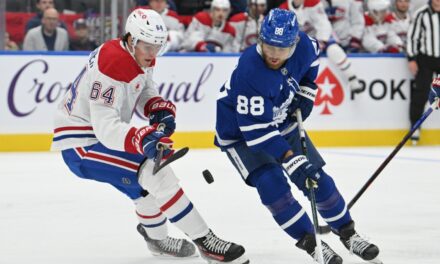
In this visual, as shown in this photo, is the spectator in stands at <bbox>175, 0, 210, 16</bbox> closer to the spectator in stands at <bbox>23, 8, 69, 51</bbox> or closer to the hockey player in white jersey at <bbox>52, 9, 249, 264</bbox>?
the spectator in stands at <bbox>23, 8, 69, 51</bbox>

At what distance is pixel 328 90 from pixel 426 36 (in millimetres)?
1075

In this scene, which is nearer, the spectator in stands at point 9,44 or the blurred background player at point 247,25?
the spectator in stands at point 9,44

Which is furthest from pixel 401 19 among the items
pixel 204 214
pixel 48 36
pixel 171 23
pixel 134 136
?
pixel 134 136

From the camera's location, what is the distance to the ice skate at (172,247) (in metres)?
4.16

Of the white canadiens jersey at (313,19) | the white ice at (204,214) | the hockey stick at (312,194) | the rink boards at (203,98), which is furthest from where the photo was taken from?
the white canadiens jersey at (313,19)

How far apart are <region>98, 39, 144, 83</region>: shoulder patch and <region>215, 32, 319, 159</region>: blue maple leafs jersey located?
38 centimetres

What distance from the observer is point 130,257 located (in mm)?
4125

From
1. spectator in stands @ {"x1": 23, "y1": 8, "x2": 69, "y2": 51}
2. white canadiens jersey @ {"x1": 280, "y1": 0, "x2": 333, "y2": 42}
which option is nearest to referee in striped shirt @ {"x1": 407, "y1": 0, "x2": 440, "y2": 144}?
white canadiens jersey @ {"x1": 280, "y1": 0, "x2": 333, "y2": 42}

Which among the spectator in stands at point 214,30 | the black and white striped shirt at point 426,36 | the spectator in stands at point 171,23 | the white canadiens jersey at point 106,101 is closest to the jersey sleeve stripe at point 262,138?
the white canadiens jersey at point 106,101

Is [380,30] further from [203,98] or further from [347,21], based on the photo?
[203,98]

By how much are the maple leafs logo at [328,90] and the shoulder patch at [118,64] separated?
5.19 meters

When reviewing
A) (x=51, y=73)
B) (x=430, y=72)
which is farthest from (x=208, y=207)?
(x=430, y=72)

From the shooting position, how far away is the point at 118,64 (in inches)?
150

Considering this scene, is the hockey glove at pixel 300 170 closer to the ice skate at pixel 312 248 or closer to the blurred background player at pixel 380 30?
the ice skate at pixel 312 248
